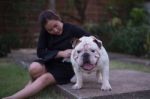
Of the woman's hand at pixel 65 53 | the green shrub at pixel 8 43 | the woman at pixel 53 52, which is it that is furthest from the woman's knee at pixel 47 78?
the green shrub at pixel 8 43

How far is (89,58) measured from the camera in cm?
375

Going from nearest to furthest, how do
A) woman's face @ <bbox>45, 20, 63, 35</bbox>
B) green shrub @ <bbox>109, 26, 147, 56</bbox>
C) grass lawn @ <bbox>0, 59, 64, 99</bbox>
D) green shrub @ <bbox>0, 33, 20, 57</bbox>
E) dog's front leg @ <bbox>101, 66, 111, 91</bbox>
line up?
dog's front leg @ <bbox>101, 66, 111, 91</bbox>
woman's face @ <bbox>45, 20, 63, 35</bbox>
grass lawn @ <bbox>0, 59, 64, 99</bbox>
green shrub @ <bbox>0, 33, 20, 57</bbox>
green shrub @ <bbox>109, 26, 147, 56</bbox>

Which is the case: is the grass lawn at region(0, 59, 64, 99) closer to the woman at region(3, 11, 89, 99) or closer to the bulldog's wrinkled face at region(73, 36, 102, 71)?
the woman at region(3, 11, 89, 99)

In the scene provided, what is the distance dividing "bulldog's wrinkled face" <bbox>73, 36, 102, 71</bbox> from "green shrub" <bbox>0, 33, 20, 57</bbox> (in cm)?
Answer: 549

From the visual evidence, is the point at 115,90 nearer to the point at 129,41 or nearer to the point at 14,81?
the point at 14,81

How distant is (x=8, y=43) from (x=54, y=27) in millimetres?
5859

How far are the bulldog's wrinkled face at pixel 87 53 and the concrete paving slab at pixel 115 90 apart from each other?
0.96ft

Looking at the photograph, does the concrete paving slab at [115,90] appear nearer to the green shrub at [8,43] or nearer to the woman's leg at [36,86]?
the woman's leg at [36,86]

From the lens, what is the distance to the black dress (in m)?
4.43

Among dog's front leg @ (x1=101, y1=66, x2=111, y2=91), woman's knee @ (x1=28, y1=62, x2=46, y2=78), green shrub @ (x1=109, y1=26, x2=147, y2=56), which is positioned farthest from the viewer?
green shrub @ (x1=109, y1=26, x2=147, y2=56)

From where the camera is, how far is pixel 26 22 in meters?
11.3

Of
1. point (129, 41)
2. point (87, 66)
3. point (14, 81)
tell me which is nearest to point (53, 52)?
point (87, 66)

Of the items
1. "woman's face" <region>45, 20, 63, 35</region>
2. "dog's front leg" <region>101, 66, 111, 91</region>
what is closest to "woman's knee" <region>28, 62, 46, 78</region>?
"woman's face" <region>45, 20, 63, 35</region>

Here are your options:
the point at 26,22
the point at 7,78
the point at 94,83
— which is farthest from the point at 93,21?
the point at 94,83
